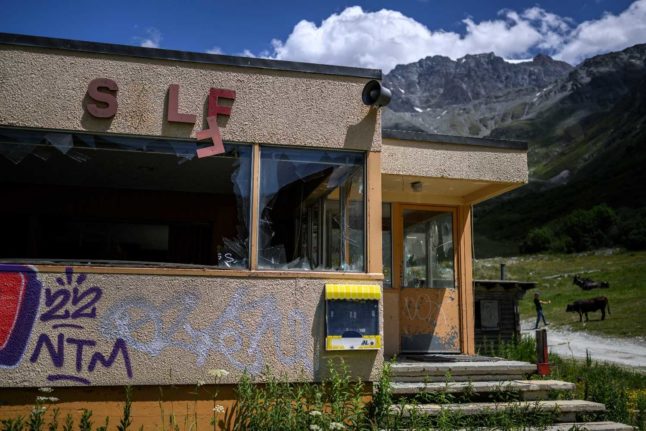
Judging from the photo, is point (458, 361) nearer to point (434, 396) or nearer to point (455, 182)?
point (434, 396)

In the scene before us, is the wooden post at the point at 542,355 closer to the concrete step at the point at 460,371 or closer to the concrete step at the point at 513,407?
the concrete step at the point at 460,371

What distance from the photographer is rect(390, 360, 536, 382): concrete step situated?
6.97m

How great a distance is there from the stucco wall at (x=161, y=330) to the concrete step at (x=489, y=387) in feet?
2.05

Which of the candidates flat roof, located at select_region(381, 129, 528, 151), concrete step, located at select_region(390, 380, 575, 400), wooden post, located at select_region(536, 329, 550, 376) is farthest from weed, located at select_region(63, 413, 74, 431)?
wooden post, located at select_region(536, 329, 550, 376)

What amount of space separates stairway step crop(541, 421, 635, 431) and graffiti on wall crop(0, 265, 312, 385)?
109 inches

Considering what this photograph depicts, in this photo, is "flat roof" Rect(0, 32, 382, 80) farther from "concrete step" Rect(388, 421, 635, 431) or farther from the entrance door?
"concrete step" Rect(388, 421, 635, 431)

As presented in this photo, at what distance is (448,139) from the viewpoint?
7949mm

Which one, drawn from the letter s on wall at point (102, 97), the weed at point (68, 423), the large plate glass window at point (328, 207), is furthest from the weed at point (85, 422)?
the letter s on wall at point (102, 97)

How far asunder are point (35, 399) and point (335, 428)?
2.78 metres

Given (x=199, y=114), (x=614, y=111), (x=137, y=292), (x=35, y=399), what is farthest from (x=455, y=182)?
(x=614, y=111)

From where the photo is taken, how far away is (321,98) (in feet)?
21.3

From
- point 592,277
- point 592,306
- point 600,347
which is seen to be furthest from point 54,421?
point 592,277

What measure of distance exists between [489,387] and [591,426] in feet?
3.63

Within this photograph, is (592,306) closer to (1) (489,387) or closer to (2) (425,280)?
(2) (425,280)
